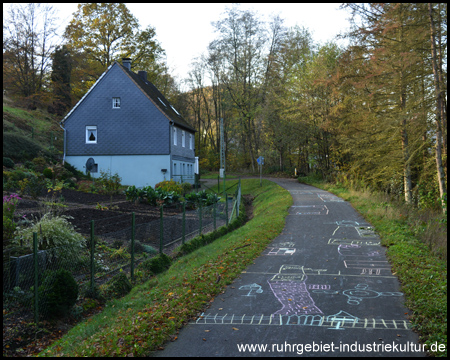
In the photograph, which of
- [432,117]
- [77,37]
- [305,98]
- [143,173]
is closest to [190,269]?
[432,117]

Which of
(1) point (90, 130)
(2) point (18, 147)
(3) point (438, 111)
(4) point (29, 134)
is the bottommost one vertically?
(2) point (18, 147)

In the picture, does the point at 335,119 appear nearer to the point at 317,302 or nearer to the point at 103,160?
the point at 103,160

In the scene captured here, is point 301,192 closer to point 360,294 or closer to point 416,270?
point 416,270

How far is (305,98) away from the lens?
3350cm

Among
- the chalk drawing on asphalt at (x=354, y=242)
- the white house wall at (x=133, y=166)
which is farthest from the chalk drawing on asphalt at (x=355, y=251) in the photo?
the white house wall at (x=133, y=166)

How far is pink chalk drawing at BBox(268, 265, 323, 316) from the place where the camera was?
6.80m

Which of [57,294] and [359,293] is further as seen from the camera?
[359,293]

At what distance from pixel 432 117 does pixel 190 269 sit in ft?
42.2

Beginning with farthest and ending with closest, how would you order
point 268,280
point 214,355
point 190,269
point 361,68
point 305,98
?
point 305,98
point 361,68
point 190,269
point 268,280
point 214,355

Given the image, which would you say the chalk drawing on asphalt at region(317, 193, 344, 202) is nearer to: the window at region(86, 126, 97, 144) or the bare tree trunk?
the bare tree trunk

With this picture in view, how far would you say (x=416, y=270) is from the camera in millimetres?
8844

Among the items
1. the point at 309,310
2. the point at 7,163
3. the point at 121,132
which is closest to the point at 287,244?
the point at 309,310

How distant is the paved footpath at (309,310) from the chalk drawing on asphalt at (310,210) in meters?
6.86

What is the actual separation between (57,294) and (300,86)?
30395 millimetres
